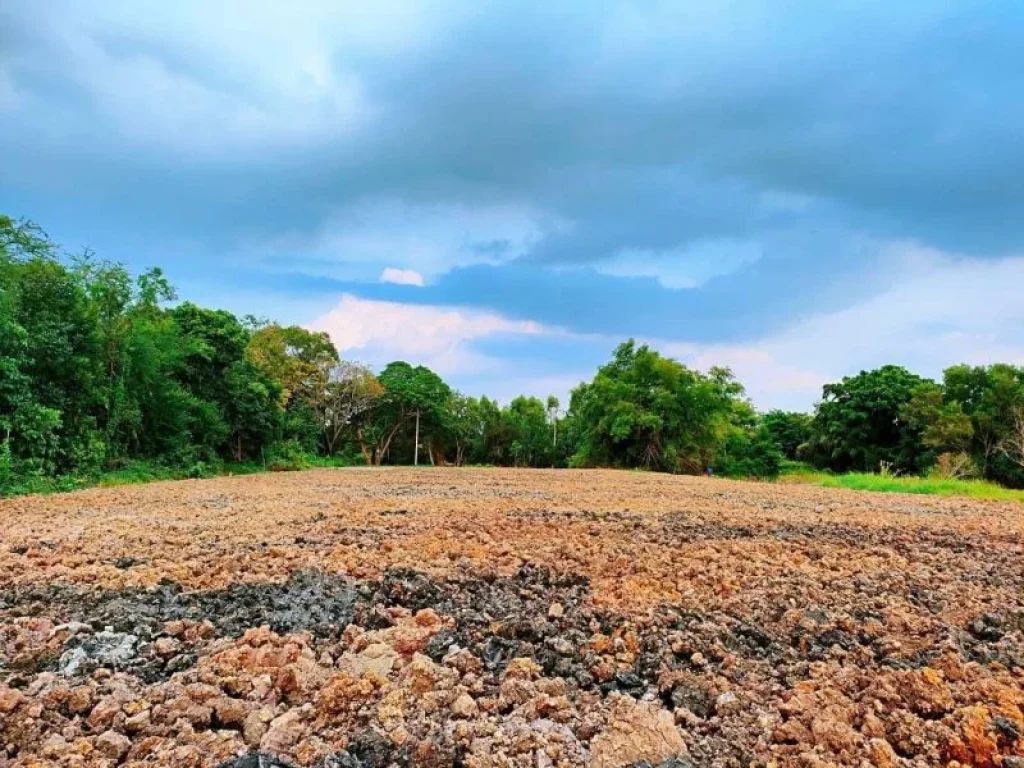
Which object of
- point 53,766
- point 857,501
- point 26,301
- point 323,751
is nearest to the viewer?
point 53,766

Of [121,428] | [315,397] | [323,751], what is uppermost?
[315,397]

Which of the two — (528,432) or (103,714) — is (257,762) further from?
(528,432)

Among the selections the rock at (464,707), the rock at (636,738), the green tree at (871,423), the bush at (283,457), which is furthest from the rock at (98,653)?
the green tree at (871,423)

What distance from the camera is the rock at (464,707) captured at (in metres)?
2.28

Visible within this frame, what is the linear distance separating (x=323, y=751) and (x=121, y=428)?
1657cm

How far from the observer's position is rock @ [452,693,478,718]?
228 cm

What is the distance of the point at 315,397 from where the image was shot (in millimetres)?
32062

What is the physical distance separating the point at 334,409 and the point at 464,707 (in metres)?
32.7

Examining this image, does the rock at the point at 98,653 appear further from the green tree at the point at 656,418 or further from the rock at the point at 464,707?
the green tree at the point at 656,418

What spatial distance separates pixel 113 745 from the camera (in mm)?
1979

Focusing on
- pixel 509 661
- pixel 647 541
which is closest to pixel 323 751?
pixel 509 661

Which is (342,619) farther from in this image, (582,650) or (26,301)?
(26,301)

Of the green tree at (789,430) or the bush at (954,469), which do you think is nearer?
the bush at (954,469)

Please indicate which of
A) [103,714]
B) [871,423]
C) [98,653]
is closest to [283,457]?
[98,653]
